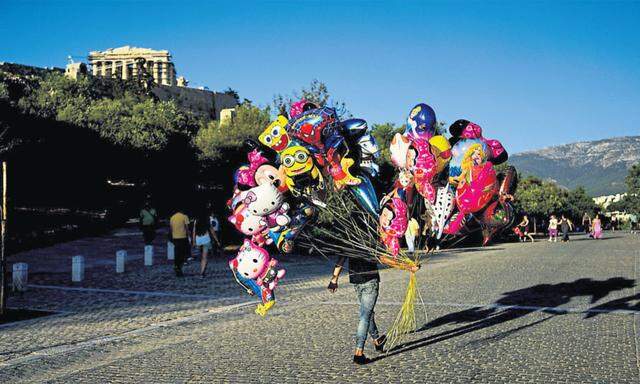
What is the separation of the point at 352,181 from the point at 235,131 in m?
42.7

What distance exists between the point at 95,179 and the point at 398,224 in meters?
39.8

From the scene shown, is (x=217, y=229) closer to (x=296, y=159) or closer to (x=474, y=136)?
(x=296, y=159)

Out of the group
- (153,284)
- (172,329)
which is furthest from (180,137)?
(172,329)

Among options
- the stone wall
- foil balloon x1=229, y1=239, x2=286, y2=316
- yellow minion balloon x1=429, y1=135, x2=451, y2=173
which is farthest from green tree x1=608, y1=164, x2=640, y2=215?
foil balloon x1=229, y1=239, x2=286, y2=316

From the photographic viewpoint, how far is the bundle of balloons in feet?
24.7

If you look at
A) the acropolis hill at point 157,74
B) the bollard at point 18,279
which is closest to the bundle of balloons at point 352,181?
the bollard at point 18,279

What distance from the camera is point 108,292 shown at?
16.0 metres

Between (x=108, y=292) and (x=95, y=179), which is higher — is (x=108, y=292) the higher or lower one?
the lower one

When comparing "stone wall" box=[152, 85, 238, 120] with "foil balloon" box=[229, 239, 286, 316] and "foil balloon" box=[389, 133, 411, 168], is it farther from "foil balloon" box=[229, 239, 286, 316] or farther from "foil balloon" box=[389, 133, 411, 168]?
"foil balloon" box=[389, 133, 411, 168]

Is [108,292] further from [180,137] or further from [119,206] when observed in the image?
[180,137]

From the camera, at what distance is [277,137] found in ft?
24.9

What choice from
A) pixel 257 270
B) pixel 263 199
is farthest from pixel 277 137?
pixel 257 270

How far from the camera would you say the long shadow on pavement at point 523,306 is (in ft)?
35.0

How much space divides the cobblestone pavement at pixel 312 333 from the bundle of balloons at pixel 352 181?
143 centimetres
